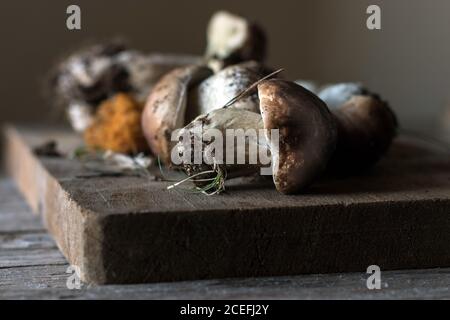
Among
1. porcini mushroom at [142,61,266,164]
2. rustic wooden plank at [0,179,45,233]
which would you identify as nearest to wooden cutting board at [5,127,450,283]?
porcini mushroom at [142,61,266,164]

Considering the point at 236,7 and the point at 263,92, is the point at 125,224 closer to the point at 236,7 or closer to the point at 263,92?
the point at 263,92

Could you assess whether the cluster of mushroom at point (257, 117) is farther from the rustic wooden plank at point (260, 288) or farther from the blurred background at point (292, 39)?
the blurred background at point (292, 39)

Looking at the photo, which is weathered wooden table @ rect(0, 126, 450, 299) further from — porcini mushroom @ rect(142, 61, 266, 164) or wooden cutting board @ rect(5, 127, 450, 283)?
porcini mushroom @ rect(142, 61, 266, 164)

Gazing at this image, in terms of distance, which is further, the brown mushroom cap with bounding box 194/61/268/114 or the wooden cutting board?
the brown mushroom cap with bounding box 194/61/268/114

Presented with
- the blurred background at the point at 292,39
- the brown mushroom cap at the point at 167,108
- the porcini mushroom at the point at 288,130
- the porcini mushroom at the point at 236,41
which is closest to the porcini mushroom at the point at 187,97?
the brown mushroom cap at the point at 167,108
